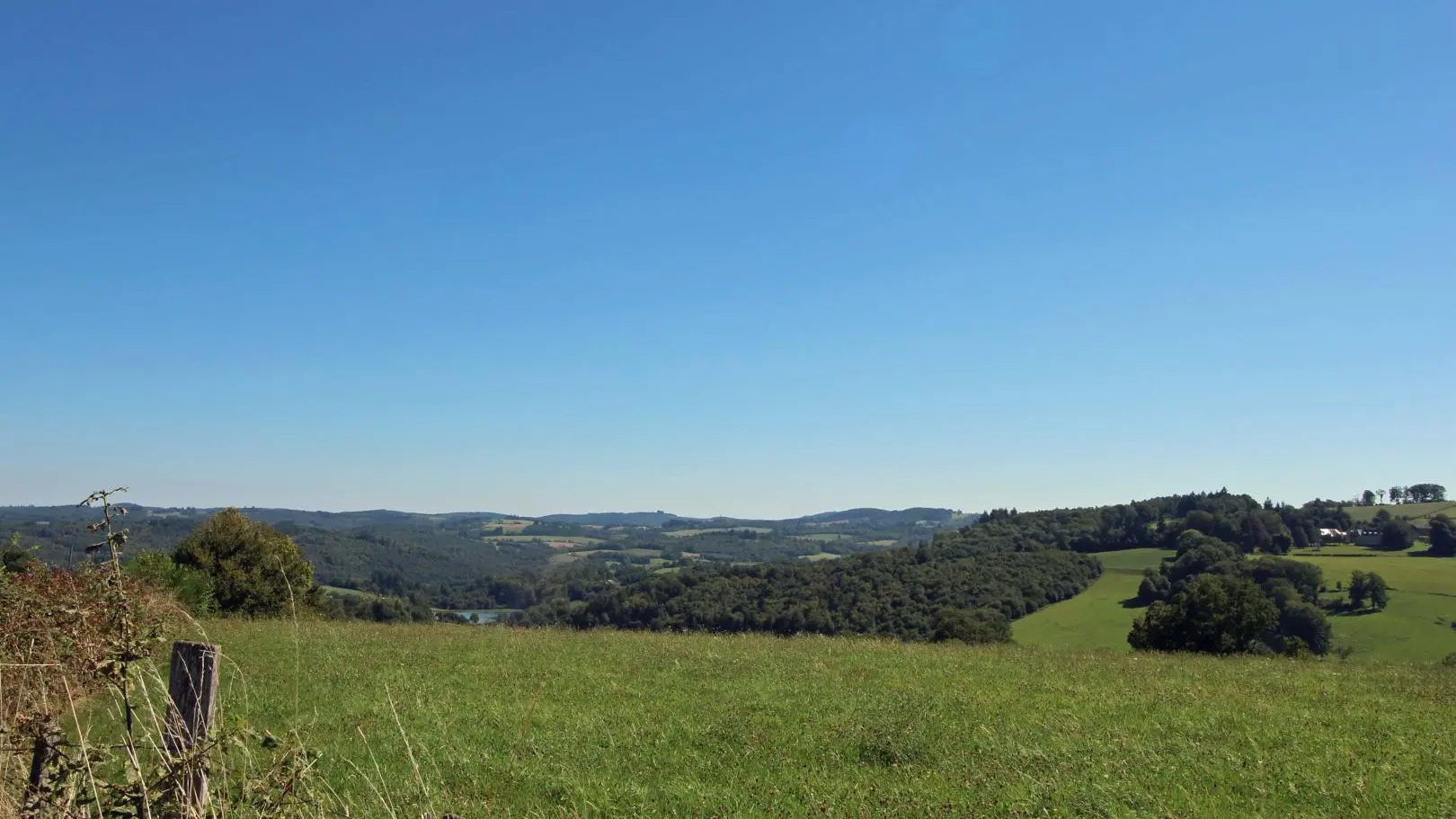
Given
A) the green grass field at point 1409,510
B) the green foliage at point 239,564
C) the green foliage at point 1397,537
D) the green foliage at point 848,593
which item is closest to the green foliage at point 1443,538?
the green foliage at point 1397,537

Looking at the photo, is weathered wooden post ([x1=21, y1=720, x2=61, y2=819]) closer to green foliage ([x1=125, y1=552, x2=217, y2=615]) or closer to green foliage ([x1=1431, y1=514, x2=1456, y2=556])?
green foliage ([x1=125, y1=552, x2=217, y2=615])

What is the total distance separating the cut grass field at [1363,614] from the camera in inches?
2104

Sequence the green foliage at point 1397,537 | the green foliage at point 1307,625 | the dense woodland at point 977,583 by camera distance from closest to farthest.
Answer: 1. the dense woodland at point 977,583
2. the green foliage at point 1307,625
3. the green foliage at point 1397,537

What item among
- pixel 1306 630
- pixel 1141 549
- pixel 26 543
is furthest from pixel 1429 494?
pixel 26 543

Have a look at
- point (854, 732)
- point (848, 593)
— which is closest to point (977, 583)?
point (848, 593)

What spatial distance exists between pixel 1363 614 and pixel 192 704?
7618 centimetres

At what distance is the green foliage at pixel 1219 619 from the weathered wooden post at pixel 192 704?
2671 centimetres

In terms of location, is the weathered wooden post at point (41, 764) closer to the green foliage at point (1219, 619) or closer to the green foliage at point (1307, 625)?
the green foliage at point (1219, 619)

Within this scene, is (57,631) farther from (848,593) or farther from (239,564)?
(848,593)

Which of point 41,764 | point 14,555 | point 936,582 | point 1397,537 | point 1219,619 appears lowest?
point 936,582

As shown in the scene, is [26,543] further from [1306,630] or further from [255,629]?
[1306,630]

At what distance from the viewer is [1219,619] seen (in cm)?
2609

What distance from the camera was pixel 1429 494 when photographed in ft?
452

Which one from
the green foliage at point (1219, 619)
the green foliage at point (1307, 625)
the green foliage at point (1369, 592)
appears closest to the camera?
the green foliage at point (1219, 619)
